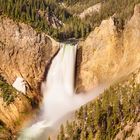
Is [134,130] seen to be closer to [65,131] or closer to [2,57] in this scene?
[65,131]

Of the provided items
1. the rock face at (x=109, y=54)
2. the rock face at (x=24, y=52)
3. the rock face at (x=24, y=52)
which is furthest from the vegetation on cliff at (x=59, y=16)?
the rock face at (x=24, y=52)

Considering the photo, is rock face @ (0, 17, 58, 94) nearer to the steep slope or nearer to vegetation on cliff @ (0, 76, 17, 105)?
vegetation on cliff @ (0, 76, 17, 105)

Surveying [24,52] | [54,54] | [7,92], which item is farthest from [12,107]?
[54,54]

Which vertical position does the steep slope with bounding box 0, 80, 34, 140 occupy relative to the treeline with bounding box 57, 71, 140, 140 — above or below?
above

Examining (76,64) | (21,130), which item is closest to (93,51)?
(76,64)

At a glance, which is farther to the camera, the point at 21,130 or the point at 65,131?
the point at 21,130

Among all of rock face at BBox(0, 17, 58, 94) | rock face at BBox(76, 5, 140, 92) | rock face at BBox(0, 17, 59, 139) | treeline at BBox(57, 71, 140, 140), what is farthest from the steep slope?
treeline at BBox(57, 71, 140, 140)
